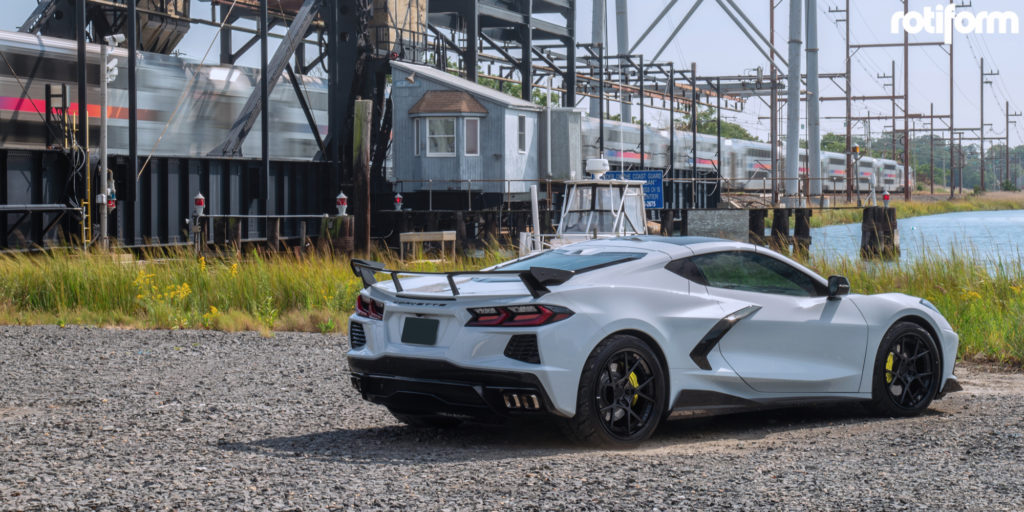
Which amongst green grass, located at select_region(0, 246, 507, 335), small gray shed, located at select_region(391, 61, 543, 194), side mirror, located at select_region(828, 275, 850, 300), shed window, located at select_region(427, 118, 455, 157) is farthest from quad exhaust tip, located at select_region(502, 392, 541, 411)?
shed window, located at select_region(427, 118, 455, 157)

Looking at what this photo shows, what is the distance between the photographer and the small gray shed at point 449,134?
129 feet

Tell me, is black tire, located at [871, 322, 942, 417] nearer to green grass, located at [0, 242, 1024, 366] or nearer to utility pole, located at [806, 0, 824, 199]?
green grass, located at [0, 242, 1024, 366]

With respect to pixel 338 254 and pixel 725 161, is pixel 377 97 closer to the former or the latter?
pixel 338 254

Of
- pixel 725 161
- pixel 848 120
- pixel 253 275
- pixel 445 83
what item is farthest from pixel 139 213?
pixel 848 120

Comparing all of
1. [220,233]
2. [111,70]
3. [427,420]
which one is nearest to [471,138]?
[111,70]

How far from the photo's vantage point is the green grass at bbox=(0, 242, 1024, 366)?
16625 millimetres

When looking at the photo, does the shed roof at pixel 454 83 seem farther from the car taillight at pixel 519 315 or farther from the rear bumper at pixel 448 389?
the car taillight at pixel 519 315

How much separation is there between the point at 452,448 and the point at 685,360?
1.65 meters

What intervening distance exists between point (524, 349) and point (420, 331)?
765 millimetres

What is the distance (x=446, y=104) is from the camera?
130 ft

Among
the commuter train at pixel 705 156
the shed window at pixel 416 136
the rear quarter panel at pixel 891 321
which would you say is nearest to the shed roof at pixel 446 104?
the shed window at pixel 416 136

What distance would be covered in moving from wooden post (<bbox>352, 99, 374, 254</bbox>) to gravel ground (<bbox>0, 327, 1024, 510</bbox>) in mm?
12629

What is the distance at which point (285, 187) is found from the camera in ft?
113

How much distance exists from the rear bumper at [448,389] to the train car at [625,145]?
148ft
